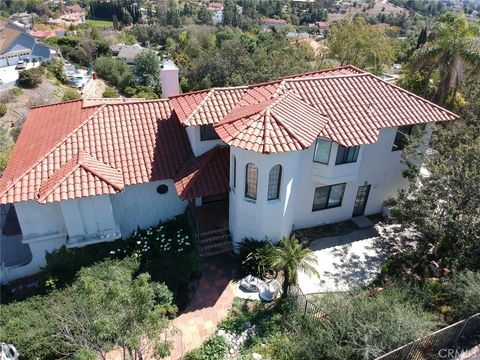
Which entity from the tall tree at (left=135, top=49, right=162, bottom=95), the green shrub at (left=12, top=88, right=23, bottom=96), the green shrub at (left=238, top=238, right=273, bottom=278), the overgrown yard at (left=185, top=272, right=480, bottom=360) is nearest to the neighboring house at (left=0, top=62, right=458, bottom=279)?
the green shrub at (left=238, top=238, right=273, bottom=278)

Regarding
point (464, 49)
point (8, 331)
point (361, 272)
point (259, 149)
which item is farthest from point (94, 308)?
point (464, 49)

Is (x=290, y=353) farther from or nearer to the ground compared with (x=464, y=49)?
nearer to the ground

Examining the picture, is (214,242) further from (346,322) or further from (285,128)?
(346,322)

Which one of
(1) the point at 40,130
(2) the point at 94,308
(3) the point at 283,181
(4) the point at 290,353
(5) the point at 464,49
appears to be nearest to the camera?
(2) the point at 94,308

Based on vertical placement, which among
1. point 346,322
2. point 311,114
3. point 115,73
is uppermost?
point 311,114

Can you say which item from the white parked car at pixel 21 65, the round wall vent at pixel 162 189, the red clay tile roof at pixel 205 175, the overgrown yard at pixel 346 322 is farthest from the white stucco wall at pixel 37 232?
the white parked car at pixel 21 65

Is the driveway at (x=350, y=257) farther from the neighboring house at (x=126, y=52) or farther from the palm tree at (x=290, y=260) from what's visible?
the neighboring house at (x=126, y=52)

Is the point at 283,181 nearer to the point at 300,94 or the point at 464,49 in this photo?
the point at 300,94

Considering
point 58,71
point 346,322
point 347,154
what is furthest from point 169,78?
point 58,71
